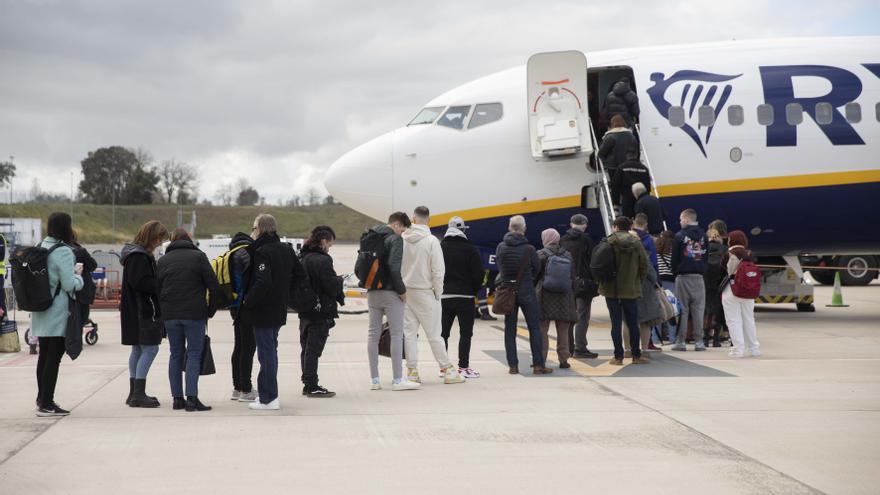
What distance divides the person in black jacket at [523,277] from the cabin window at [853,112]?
9.04 m

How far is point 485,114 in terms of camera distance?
1695 centimetres

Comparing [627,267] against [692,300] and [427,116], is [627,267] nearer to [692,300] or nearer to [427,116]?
[692,300]

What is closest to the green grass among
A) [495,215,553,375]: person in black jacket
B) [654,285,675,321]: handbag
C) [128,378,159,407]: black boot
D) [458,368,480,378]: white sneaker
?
[654,285,675,321]: handbag

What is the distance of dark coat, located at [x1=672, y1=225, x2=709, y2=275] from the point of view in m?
12.6

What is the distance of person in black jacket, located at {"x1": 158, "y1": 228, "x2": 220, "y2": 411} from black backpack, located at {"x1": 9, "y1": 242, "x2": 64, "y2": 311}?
0.93m

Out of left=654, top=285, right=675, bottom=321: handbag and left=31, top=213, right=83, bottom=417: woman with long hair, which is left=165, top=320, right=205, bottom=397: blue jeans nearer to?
left=31, top=213, right=83, bottom=417: woman with long hair

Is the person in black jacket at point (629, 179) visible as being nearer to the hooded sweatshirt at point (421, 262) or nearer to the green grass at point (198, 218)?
the hooded sweatshirt at point (421, 262)

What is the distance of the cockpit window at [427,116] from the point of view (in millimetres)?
17297

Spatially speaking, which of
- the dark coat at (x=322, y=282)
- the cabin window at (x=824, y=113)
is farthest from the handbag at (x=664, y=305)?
the cabin window at (x=824, y=113)

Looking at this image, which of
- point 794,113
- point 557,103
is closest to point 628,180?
point 557,103

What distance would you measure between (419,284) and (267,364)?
6.47ft

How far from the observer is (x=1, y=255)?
41.2ft

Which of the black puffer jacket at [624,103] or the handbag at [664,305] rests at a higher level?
the black puffer jacket at [624,103]

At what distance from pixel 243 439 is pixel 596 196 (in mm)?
10570
